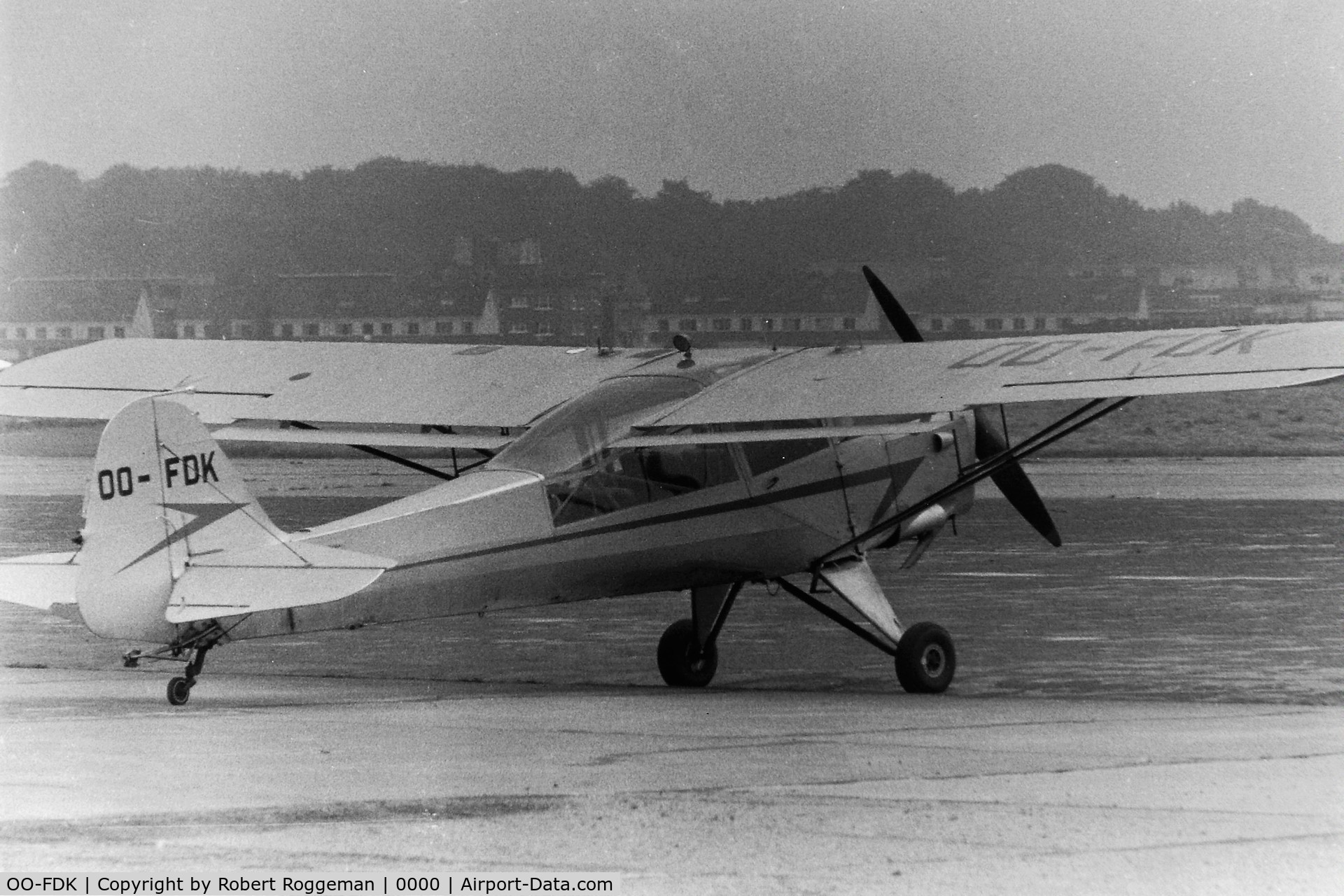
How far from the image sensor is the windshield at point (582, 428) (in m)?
9.63

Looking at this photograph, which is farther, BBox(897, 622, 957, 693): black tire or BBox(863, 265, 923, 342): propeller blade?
BBox(863, 265, 923, 342): propeller blade

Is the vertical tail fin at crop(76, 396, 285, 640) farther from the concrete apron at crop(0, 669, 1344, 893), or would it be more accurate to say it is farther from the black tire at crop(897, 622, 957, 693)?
the black tire at crop(897, 622, 957, 693)

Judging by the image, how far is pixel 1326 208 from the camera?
2170 inches

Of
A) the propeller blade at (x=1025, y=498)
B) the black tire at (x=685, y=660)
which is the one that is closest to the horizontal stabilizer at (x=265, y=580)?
the black tire at (x=685, y=660)

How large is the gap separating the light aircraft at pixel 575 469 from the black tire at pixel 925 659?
2 centimetres

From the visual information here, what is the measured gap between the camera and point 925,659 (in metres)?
10.3

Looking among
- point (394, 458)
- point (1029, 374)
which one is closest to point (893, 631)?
point (1029, 374)

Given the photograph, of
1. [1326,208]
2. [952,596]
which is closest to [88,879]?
[952,596]

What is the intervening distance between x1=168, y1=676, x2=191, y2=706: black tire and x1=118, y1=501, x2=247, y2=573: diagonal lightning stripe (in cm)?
85

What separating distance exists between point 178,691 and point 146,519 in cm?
103

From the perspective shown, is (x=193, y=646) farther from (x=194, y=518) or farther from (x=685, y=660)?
(x=685, y=660)

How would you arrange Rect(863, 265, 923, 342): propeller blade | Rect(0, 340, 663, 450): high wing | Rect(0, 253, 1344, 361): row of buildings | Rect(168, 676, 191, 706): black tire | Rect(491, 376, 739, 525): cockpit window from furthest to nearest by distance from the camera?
Rect(0, 253, 1344, 361): row of buildings < Rect(863, 265, 923, 342): propeller blade < Rect(0, 340, 663, 450): high wing < Rect(491, 376, 739, 525): cockpit window < Rect(168, 676, 191, 706): black tire

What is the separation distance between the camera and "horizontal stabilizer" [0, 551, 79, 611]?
8.20 meters

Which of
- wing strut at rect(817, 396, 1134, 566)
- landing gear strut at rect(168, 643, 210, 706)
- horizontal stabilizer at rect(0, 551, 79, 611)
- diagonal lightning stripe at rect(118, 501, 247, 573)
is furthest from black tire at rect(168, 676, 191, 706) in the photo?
wing strut at rect(817, 396, 1134, 566)
